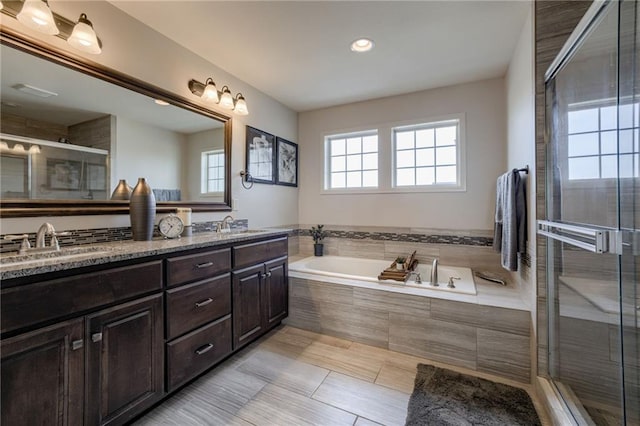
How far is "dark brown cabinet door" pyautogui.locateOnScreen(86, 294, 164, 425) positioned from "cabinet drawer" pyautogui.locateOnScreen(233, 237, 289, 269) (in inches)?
23.3

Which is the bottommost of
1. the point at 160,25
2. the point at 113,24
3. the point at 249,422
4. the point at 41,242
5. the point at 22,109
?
the point at 249,422

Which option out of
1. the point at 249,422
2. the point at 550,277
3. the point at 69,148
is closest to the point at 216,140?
the point at 69,148

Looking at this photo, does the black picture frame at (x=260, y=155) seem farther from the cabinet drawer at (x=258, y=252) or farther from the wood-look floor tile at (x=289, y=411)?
the wood-look floor tile at (x=289, y=411)

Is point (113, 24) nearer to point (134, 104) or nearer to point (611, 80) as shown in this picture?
point (134, 104)

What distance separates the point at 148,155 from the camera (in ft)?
6.28

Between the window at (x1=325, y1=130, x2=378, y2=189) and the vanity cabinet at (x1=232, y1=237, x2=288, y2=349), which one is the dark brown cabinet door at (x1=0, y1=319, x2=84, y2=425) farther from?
the window at (x1=325, y1=130, x2=378, y2=189)

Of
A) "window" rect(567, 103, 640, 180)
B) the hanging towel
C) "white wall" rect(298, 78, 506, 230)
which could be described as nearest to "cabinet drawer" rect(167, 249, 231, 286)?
"white wall" rect(298, 78, 506, 230)

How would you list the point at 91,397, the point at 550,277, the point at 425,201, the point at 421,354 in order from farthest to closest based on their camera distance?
1. the point at 425,201
2. the point at 421,354
3. the point at 550,277
4. the point at 91,397

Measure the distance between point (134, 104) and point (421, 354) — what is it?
9.19ft

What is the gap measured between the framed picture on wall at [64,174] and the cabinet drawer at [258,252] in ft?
3.27

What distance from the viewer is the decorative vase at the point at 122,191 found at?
170 cm

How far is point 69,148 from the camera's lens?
1507mm

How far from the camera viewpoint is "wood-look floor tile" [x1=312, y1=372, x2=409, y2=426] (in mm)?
1473

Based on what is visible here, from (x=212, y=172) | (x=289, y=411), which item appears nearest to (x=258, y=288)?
(x=289, y=411)
